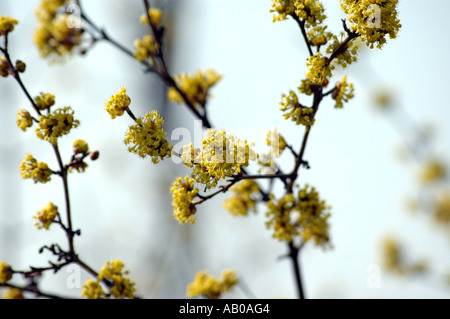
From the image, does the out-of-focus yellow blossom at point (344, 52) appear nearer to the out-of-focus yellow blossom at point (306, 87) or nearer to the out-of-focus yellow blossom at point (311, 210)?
the out-of-focus yellow blossom at point (306, 87)

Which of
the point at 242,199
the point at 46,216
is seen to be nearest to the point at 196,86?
the point at 242,199

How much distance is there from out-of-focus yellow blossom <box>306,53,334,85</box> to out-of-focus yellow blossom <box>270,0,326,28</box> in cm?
23

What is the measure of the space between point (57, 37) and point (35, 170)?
1.74 meters

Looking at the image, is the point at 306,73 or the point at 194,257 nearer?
the point at 306,73

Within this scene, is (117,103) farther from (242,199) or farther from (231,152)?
(242,199)

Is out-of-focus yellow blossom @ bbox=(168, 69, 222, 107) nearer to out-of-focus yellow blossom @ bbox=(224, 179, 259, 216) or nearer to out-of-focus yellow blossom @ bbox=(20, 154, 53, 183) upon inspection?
out-of-focus yellow blossom @ bbox=(224, 179, 259, 216)

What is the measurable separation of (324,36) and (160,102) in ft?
21.5

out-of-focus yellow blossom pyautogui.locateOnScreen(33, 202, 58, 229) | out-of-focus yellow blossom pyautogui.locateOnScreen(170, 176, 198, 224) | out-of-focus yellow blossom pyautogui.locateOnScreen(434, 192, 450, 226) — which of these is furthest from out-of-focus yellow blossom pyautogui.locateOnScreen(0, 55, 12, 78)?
out-of-focus yellow blossom pyautogui.locateOnScreen(434, 192, 450, 226)

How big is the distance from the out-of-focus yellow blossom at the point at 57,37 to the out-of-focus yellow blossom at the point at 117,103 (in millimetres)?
1777

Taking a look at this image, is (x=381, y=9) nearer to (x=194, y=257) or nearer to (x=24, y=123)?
(x=24, y=123)

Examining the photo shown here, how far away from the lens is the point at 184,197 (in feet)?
7.70

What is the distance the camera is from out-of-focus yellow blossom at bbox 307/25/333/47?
2234 millimetres
